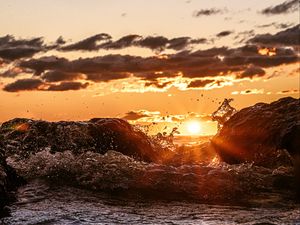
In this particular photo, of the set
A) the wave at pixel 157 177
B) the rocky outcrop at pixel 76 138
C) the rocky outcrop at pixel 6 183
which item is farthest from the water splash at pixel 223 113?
the rocky outcrop at pixel 6 183

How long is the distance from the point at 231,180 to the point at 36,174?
5.68 meters

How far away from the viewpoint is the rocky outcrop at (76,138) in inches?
634

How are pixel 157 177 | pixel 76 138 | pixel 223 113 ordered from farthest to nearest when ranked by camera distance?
pixel 223 113 < pixel 76 138 < pixel 157 177

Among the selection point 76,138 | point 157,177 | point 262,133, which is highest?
point 76,138

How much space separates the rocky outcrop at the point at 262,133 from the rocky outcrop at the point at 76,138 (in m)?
3.30

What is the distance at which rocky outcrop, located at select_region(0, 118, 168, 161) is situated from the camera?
1609 cm

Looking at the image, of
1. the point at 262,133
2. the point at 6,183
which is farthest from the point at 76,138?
the point at 262,133

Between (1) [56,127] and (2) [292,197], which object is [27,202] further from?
A: (1) [56,127]

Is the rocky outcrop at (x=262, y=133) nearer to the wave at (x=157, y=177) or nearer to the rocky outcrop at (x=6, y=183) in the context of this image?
the wave at (x=157, y=177)

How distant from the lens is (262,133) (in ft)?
44.5

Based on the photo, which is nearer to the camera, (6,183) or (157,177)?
(6,183)

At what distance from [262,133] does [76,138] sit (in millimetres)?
6534

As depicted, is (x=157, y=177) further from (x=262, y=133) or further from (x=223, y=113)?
(x=223, y=113)

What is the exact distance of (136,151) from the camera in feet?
56.2
